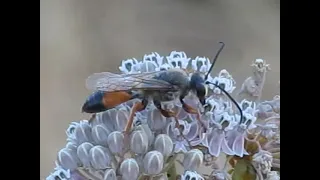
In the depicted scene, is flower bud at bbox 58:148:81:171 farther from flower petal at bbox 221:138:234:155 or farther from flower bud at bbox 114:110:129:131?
flower petal at bbox 221:138:234:155

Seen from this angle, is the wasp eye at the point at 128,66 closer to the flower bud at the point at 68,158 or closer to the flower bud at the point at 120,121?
the flower bud at the point at 120,121

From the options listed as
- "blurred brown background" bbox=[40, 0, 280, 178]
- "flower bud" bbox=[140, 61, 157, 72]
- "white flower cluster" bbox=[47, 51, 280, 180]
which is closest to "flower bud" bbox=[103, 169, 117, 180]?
"white flower cluster" bbox=[47, 51, 280, 180]

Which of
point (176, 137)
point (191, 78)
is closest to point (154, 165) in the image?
point (176, 137)

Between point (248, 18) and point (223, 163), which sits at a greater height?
point (248, 18)
